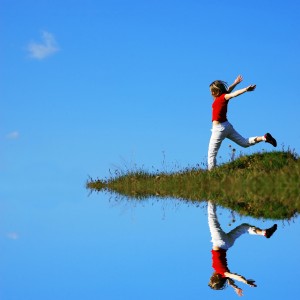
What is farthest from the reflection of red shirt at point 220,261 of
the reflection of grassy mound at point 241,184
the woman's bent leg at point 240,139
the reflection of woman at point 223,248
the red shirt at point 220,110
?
the woman's bent leg at point 240,139

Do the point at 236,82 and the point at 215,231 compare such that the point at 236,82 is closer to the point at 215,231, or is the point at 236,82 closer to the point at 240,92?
the point at 240,92

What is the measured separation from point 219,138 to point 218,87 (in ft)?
4.83

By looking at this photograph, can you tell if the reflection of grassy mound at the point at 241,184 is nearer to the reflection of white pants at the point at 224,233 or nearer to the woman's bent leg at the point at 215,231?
the woman's bent leg at the point at 215,231

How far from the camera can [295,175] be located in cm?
1296

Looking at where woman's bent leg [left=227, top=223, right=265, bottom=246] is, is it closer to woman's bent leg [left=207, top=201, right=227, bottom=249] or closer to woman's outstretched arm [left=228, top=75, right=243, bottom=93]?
woman's bent leg [left=207, top=201, right=227, bottom=249]

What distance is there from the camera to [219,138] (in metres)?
15.5

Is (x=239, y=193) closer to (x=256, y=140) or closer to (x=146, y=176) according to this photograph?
(x=256, y=140)

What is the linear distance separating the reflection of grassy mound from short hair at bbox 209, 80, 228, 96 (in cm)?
211

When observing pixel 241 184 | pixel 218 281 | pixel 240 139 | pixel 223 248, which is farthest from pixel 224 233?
pixel 240 139

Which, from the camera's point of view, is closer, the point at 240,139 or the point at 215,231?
the point at 215,231

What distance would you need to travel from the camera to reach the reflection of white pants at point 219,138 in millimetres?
15477

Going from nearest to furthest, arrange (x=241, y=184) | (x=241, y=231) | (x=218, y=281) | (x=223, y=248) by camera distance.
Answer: (x=218, y=281) < (x=223, y=248) < (x=241, y=231) < (x=241, y=184)

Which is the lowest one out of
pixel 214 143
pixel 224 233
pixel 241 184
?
pixel 224 233

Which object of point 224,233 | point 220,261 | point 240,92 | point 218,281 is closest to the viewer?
point 218,281
